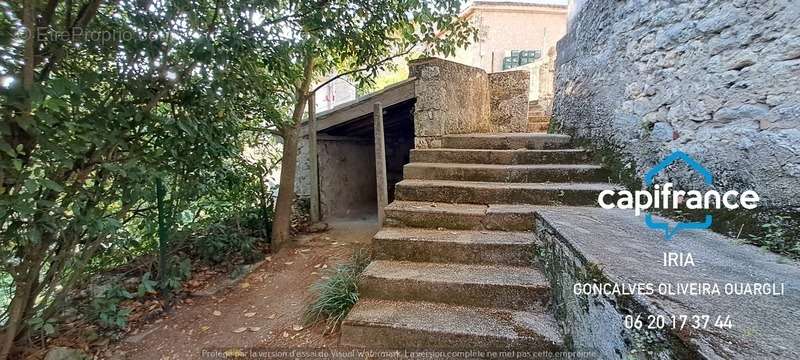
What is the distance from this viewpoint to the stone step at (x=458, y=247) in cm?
203

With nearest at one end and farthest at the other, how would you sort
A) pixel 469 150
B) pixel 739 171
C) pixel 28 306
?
pixel 739 171 → pixel 28 306 → pixel 469 150

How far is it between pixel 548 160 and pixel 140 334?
12.2 feet

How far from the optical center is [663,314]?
0.85m

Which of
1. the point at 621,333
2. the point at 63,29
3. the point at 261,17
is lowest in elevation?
the point at 621,333

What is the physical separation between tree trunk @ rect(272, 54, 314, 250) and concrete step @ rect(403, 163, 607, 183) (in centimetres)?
170

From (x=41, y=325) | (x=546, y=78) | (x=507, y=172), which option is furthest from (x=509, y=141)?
(x=546, y=78)

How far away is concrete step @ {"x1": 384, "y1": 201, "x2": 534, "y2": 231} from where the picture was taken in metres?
2.24

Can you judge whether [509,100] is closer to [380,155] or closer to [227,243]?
[380,155]

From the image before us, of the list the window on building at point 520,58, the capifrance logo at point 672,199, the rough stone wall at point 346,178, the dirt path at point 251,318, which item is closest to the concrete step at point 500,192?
the capifrance logo at point 672,199

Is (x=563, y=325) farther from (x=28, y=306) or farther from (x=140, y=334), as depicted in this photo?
(x=28, y=306)

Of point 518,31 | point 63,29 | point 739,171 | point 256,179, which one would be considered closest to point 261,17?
point 63,29

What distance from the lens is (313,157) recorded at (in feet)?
14.6

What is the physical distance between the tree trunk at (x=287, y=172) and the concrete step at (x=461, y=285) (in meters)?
2.19

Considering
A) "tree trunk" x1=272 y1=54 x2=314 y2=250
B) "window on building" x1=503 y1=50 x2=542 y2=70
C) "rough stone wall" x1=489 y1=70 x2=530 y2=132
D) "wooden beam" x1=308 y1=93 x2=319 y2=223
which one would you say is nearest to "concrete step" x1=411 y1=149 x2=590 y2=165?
"tree trunk" x1=272 y1=54 x2=314 y2=250
